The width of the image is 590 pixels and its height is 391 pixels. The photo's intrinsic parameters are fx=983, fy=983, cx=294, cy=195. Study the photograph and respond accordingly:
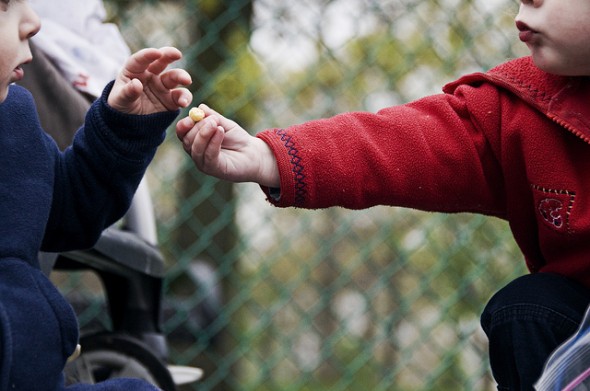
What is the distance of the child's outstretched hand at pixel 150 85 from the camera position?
1.38 m

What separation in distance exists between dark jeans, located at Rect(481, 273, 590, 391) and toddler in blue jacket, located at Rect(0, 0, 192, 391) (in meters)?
0.51

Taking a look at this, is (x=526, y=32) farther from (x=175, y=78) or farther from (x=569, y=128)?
(x=175, y=78)

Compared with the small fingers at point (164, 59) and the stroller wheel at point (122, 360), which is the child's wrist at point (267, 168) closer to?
the small fingers at point (164, 59)

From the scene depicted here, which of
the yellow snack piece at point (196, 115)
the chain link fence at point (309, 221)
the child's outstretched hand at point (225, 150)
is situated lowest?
the chain link fence at point (309, 221)

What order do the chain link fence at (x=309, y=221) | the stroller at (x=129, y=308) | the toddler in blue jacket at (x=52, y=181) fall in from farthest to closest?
the chain link fence at (x=309, y=221), the stroller at (x=129, y=308), the toddler in blue jacket at (x=52, y=181)

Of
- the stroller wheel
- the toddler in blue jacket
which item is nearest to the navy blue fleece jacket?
→ the toddler in blue jacket

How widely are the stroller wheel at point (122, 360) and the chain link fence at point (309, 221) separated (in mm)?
1128

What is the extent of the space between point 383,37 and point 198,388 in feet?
4.12

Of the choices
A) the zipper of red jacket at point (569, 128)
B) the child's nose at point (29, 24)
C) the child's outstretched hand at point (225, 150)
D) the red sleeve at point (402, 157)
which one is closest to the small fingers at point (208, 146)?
the child's outstretched hand at point (225, 150)

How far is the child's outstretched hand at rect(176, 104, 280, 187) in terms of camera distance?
1377 millimetres

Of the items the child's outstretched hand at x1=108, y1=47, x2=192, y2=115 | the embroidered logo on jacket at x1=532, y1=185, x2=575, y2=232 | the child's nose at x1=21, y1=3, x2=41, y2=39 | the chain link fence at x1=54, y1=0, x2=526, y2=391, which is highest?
the child's nose at x1=21, y1=3, x2=41, y2=39

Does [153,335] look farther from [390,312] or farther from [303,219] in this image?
[390,312]

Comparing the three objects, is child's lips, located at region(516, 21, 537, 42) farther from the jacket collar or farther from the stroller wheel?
the stroller wheel

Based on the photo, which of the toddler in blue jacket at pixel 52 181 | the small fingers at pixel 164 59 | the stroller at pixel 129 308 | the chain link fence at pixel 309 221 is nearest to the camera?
the toddler in blue jacket at pixel 52 181
